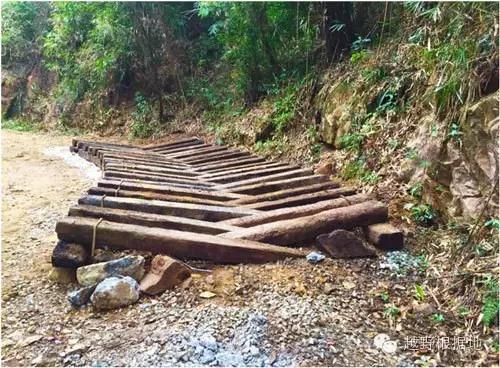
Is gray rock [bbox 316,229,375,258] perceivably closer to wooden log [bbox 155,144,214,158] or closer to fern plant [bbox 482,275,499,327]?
fern plant [bbox 482,275,499,327]

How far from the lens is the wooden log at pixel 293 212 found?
2480 mm

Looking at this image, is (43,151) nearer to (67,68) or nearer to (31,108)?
(67,68)

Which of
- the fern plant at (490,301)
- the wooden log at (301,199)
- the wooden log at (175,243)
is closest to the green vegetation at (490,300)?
the fern plant at (490,301)

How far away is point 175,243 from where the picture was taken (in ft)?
7.06

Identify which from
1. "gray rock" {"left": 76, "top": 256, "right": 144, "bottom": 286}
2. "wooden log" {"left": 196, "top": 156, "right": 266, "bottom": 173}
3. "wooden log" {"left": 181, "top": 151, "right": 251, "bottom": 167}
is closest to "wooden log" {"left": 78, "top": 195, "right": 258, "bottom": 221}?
"gray rock" {"left": 76, "top": 256, "right": 144, "bottom": 286}

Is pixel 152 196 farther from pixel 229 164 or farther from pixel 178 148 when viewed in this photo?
pixel 178 148

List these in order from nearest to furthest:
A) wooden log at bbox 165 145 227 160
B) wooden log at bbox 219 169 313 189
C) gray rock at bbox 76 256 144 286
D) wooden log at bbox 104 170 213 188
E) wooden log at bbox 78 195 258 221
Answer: gray rock at bbox 76 256 144 286 → wooden log at bbox 78 195 258 221 → wooden log at bbox 219 169 313 189 → wooden log at bbox 104 170 213 188 → wooden log at bbox 165 145 227 160

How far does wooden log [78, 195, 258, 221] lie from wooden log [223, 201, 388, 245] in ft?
1.04

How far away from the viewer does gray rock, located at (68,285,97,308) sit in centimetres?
187

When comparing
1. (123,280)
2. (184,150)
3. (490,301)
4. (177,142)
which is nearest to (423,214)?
(490,301)

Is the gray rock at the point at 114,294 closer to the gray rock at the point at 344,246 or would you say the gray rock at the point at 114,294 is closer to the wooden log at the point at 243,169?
the gray rock at the point at 344,246

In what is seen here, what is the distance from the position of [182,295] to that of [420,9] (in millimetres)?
2738

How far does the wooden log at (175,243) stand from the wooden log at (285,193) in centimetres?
80

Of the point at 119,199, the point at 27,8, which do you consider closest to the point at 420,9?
the point at 119,199
